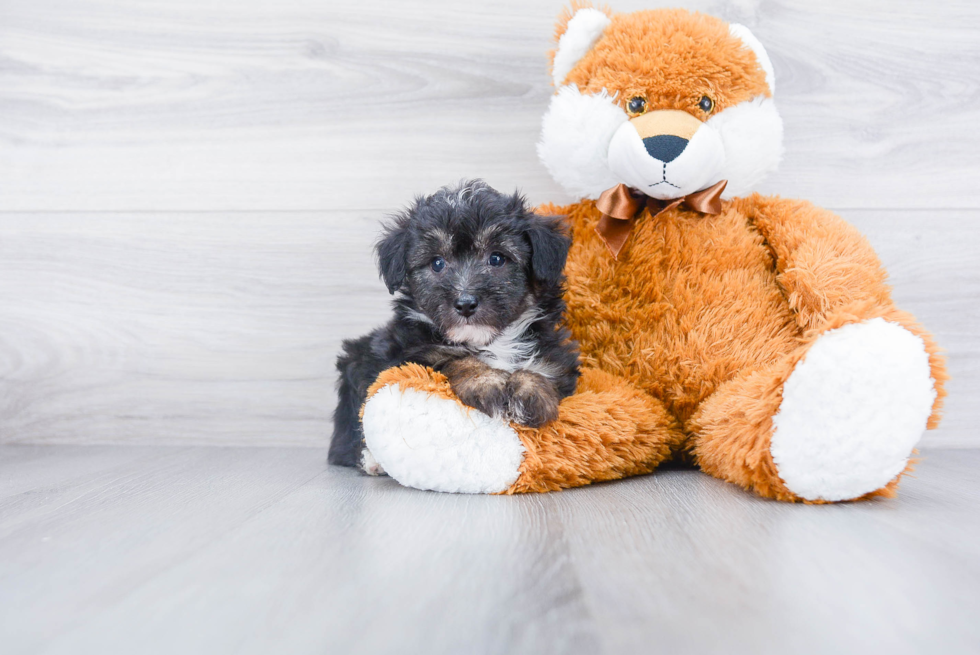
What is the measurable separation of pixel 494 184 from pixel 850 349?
4.14 feet

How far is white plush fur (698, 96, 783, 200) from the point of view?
5.70ft

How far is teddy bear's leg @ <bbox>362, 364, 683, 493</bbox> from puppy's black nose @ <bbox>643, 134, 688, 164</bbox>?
1.98ft

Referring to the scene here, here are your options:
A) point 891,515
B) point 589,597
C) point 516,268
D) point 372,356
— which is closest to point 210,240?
point 372,356

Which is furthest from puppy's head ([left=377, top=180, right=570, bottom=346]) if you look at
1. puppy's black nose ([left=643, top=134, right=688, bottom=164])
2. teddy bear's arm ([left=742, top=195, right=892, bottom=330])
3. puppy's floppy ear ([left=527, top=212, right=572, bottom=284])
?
teddy bear's arm ([left=742, top=195, right=892, bottom=330])

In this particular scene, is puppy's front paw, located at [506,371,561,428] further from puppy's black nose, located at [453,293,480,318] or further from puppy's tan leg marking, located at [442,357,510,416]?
puppy's black nose, located at [453,293,480,318]

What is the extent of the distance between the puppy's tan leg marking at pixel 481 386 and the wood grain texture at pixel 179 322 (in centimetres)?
83

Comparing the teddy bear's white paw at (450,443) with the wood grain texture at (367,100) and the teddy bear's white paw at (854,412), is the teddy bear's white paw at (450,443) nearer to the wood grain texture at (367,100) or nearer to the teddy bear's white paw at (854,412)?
the teddy bear's white paw at (854,412)

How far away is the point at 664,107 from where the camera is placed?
1.73 m

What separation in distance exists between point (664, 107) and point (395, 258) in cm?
77

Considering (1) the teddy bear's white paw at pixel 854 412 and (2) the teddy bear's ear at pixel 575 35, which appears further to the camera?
(2) the teddy bear's ear at pixel 575 35

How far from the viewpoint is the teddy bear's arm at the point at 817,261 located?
1.59 metres

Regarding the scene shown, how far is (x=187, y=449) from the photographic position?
2.32m

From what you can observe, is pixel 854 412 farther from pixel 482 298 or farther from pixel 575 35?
pixel 575 35

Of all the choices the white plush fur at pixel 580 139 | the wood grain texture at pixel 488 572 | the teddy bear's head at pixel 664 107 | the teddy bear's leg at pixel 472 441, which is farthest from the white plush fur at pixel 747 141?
the wood grain texture at pixel 488 572
